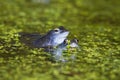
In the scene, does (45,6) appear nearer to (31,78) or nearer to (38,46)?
(38,46)

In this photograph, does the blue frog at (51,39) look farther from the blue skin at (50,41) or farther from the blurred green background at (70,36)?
the blurred green background at (70,36)

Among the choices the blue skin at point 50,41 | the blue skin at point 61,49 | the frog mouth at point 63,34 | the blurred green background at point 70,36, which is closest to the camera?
the blurred green background at point 70,36

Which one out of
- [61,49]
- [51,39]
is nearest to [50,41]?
[51,39]

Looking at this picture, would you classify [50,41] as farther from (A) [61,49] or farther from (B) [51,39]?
(A) [61,49]

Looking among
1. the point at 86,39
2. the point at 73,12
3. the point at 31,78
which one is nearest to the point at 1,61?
the point at 31,78

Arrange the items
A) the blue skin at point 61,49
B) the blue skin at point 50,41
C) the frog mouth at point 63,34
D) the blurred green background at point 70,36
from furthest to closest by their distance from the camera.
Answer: the blue skin at point 50,41, the frog mouth at point 63,34, the blue skin at point 61,49, the blurred green background at point 70,36

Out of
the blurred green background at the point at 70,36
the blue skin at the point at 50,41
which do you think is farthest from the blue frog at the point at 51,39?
the blurred green background at the point at 70,36

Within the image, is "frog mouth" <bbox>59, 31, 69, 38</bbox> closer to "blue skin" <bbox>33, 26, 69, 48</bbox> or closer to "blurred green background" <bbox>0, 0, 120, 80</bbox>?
"blue skin" <bbox>33, 26, 69, 48</bbox>

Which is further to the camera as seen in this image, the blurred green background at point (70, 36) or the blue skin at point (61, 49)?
the blue skin at point (61, 49)

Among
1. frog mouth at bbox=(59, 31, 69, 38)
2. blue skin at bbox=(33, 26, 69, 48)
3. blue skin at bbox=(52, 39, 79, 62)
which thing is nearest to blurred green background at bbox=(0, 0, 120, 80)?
blue skin at bbox=(52, 39, 79, 62)
